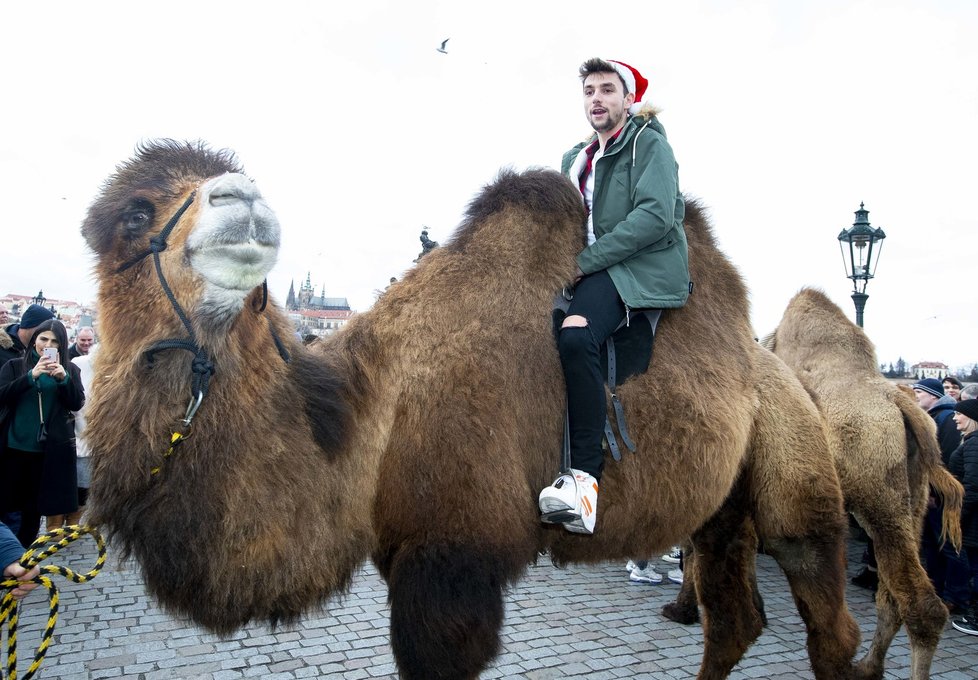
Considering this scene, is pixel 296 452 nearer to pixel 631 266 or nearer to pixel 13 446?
pixel 631 266

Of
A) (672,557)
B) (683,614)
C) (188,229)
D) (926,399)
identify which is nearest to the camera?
(188,229)

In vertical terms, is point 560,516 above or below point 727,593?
above

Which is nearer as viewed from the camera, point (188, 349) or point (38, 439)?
point (188, 349)

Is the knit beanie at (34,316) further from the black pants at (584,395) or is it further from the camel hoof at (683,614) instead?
the camel hoof at (683,614)

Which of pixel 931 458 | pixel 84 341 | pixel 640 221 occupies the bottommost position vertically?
pixel 931 458

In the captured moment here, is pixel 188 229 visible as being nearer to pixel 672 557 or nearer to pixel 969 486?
pixel 969 486

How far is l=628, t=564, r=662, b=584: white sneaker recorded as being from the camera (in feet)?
27.0

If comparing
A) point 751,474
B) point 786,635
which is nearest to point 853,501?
point 786,635

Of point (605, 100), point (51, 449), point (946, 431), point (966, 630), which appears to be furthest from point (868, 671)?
point (51, 449)

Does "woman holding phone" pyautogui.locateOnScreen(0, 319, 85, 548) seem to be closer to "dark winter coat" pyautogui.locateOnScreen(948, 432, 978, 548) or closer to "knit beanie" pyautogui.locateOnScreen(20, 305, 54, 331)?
"knit beanie" pyautogui.locateOnScreen(20, 305, 54, 331)

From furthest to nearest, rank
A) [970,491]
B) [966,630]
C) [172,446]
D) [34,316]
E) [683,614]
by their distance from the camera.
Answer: [34,316]
[970,491]
[966,630]
[683,614]
[172,446]

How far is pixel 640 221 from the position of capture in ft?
10.8

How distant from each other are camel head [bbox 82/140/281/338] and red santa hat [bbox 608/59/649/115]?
6.68 ft

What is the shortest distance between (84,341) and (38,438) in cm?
258
